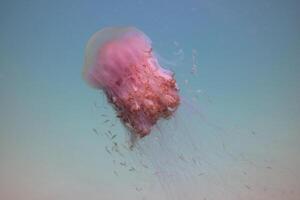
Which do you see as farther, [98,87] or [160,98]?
[98,87]

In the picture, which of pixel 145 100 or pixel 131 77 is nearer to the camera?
pixel 145 100

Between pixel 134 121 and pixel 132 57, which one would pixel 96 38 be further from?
pixel 134 121

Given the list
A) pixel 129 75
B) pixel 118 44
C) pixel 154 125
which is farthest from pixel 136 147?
pixel 118 44

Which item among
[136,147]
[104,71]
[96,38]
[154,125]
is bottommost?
[136,147]

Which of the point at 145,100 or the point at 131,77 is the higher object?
the point at 131,77

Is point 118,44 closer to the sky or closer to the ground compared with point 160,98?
closer to the sky
